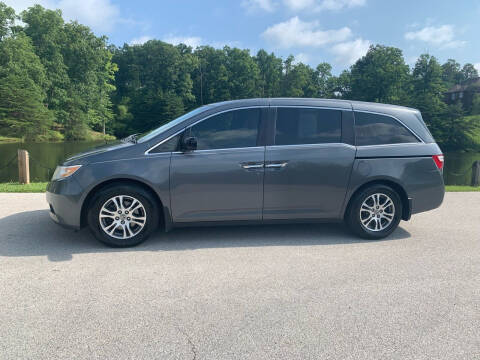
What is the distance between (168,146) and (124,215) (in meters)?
1.00

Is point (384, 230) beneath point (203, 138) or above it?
beneath

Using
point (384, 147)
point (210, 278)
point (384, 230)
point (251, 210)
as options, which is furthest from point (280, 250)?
point (384, 147)

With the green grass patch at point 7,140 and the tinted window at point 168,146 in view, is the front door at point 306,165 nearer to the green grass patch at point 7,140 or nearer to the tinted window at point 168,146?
the tinted window at point 168,146

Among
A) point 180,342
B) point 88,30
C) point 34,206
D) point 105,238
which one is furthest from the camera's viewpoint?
point 88,30

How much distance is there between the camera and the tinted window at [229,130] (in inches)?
177

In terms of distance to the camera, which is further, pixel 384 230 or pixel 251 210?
pixel 384 230

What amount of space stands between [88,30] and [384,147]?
62029 mm

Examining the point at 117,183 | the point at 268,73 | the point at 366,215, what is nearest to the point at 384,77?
the point at 268,73

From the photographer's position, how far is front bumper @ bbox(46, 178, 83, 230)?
4230 mm

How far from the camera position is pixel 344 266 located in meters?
3.88

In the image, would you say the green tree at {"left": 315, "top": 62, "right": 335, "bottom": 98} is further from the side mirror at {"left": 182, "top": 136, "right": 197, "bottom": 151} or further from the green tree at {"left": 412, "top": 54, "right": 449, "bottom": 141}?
the side mirror at {"left": 182, "top": 136, "right": 197, "bottom": 151}

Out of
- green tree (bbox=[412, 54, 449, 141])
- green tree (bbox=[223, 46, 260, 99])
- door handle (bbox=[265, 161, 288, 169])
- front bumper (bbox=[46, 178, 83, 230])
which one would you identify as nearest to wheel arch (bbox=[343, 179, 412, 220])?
door handle (bbox=[265, 161, 288, 169])

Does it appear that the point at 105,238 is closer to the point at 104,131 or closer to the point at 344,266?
the point at 344,266

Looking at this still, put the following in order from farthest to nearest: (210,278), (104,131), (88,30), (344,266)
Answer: (104,131), (88,30), (344,266), (210,278)
